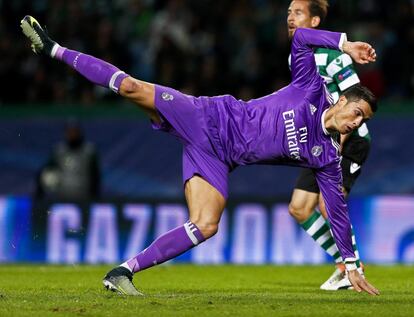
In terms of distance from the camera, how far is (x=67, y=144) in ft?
53.3

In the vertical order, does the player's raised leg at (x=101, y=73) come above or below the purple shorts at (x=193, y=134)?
above

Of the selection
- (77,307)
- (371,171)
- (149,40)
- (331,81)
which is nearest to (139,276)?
(331,81)

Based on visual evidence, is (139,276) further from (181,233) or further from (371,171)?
(371,171)

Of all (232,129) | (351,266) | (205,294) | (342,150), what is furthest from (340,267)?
(232,129)

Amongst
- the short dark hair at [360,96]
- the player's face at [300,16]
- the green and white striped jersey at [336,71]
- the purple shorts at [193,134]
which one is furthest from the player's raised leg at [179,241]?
the player's face at [300,16]

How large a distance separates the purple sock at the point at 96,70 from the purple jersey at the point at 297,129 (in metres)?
0.79

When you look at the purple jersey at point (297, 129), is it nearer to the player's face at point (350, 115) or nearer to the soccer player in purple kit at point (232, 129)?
the soccer player in purple kit at point (232, 129)

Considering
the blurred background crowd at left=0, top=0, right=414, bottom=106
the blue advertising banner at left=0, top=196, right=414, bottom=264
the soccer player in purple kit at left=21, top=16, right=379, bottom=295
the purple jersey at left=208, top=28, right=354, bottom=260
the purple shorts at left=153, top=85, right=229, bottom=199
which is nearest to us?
the soccer player in purple kit at left=21, top=16, right=379, bottom=295

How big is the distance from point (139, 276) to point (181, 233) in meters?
3.52

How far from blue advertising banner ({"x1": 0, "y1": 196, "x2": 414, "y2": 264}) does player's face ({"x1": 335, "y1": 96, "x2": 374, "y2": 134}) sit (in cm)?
600

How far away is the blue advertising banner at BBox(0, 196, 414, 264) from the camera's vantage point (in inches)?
569

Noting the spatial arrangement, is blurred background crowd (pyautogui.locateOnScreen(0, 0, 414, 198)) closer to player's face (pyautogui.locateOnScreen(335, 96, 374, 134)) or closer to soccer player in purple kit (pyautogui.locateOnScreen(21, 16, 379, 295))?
soccer player in purple kit (pyautogui.locateOnScreen(21, 16, 379, 295))

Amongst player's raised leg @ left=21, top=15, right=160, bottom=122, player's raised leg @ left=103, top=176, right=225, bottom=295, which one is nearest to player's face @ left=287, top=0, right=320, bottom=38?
player's raised leg @ left=21, top=15, right=160, bottom=122

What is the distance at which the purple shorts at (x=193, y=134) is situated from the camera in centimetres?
845
